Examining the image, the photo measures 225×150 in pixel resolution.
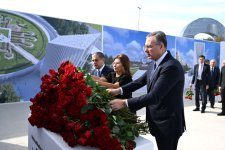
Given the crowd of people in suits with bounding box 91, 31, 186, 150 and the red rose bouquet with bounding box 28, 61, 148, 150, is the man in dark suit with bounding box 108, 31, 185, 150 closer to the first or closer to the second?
the crowd of people in suits with bounding box 91, 31, 186, 150

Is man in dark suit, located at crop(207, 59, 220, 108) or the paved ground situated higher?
man in dark suit, located at crop(207, 59, 220, 108)

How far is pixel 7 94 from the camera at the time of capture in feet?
31.3

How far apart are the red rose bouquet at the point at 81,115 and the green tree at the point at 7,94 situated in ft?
24.9

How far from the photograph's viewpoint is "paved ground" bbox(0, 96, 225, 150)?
5.20 meters

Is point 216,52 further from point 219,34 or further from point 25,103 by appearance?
point 219,34

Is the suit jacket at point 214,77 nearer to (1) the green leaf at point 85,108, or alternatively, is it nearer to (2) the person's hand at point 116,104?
(2) the person's hand at point 116,104

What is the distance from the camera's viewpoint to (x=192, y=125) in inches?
282

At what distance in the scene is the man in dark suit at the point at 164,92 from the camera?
2.45 metres

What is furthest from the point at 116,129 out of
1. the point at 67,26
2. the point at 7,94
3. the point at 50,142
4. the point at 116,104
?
the point at 67,26

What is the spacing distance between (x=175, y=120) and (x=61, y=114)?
1.08m

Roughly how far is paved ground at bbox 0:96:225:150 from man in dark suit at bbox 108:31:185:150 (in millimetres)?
2361

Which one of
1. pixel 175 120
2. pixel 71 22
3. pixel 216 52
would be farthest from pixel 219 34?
pixel 175 120

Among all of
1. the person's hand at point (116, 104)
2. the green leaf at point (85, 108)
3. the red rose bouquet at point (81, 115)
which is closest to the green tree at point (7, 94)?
the red rose bouquet at point (81, 115)

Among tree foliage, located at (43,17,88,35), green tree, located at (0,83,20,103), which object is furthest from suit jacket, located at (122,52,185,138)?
tree foliage, located at (43,17,88,35)
